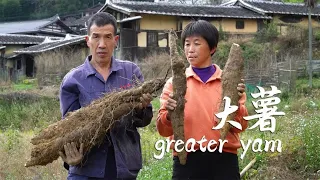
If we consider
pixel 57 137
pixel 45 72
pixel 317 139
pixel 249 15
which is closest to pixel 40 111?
pixel 317 139

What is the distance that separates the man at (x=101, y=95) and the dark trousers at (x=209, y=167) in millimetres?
266

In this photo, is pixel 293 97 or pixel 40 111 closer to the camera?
pixel 40 111

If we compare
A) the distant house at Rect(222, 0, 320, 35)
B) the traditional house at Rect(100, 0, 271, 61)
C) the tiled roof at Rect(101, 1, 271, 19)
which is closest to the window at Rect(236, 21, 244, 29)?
the traditional house at Rect(100, 0, 271, 61)

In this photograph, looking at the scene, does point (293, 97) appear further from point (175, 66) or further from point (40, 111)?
point (175, 66)

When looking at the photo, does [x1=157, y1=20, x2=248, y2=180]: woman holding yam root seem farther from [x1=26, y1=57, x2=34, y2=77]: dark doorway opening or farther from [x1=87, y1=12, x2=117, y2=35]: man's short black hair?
[x1=26, y1=57, x2=34, y2=77]: dark doorway opening

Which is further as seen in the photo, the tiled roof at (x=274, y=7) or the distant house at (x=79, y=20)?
the distant house at (x=79, y=20)

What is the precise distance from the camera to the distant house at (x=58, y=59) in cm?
1923

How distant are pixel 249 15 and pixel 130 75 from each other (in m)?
17.1

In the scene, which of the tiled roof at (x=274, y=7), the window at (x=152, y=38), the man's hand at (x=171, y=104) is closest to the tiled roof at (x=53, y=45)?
the window at (x=152, y=38)

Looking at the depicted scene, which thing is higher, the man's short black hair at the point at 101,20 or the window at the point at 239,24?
the window at the point at 239,24

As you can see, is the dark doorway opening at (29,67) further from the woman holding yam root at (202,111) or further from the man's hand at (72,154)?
the woman holding yam root at (202,111)

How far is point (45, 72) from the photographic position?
19.4m

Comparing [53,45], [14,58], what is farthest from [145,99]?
[14,58]

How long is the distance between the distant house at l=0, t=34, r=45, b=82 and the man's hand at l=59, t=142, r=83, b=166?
2194 cm
